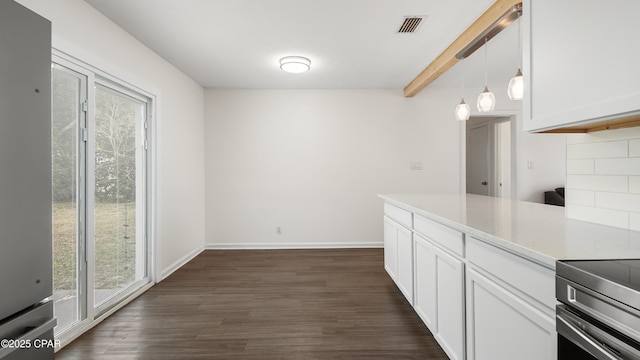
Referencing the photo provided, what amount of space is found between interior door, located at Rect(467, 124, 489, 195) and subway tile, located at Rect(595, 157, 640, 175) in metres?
4.67

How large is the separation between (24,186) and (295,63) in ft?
9.13

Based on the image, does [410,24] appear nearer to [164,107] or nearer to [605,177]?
[605,177]

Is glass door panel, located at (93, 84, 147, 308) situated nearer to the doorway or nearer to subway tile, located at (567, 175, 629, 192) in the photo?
subway tile, located at (567, 175, 629, 192)

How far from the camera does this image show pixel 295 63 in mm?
3312

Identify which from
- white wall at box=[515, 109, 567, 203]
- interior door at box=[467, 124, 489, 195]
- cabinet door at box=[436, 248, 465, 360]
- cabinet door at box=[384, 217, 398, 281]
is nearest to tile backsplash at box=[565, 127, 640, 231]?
cabinet door at box=[436, 248, 465, 360]

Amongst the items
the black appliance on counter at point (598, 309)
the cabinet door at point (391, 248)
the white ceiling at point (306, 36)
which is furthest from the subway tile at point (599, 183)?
the white ceiling at point (306, 36)

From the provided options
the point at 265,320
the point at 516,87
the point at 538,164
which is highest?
the point at 516,87

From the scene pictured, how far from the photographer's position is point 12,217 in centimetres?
95

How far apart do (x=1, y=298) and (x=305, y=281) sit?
2.48 meters

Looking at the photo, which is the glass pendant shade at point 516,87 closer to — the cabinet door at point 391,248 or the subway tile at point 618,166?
the subway tile at point 618,166

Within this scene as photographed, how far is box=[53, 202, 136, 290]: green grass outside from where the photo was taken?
2.03 meters

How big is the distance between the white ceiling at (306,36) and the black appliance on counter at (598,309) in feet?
7.00

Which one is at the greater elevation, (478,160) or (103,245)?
(478,160)

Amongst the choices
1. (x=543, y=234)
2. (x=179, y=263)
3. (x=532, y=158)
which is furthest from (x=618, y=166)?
(x=179, y=263)
